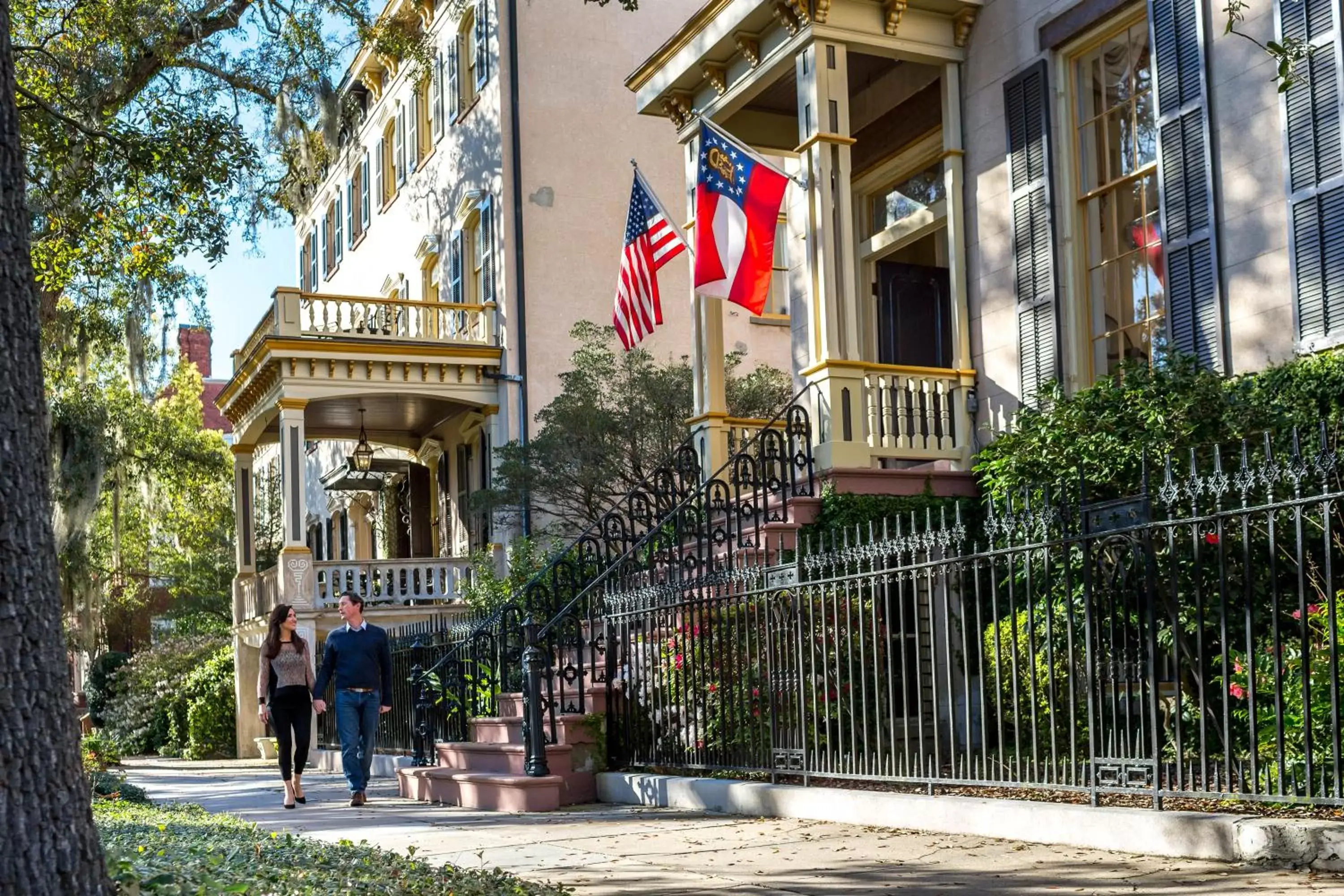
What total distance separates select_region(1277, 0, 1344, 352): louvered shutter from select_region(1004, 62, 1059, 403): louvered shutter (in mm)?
2635

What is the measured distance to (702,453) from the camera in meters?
16.0

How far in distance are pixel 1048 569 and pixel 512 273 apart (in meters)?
16.3

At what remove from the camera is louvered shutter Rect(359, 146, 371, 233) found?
31625 millimetres

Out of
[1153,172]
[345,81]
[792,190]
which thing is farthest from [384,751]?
[345,81]

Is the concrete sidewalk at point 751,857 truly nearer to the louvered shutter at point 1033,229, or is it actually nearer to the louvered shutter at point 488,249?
the louvered shutter at point 1033,229

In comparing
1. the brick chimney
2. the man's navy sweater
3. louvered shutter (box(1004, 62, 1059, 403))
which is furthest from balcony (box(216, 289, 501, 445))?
the brick chimney

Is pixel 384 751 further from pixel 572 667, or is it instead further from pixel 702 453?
pixel 572 667

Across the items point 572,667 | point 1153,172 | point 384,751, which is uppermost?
point 1153,172

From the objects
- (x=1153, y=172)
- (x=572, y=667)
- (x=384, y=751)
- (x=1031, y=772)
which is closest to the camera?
(x=1031, y=772)

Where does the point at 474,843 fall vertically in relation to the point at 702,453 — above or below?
below

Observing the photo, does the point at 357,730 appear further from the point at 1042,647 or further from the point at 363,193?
the point at 363,193

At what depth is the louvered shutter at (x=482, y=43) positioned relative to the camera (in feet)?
78.6

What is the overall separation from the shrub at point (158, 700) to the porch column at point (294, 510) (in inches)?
217

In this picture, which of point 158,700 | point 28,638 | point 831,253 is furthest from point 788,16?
point 158,700
